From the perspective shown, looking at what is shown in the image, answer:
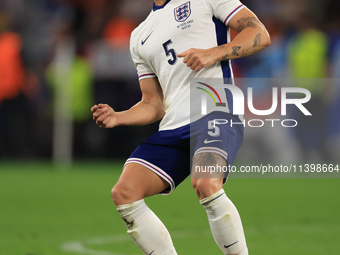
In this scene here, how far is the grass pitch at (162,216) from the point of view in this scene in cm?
486

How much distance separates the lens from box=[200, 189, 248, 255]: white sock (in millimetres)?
3139

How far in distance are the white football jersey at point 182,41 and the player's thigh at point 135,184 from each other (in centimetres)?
34

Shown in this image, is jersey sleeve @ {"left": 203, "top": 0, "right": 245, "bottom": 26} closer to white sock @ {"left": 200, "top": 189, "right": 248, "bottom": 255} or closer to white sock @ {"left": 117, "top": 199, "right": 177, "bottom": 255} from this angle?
white sock @ {"left": 200, "top": 189, "right": 248, "bottom": 255}

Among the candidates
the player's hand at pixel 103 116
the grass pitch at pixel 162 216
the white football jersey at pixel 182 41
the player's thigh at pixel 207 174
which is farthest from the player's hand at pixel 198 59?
the grass pitch at pixel 162 216

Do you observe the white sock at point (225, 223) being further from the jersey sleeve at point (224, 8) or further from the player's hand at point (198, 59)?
the jersey sleeve at point (224, 8)

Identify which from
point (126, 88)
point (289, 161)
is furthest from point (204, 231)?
point (126, 88)

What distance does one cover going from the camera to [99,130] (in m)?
12.0

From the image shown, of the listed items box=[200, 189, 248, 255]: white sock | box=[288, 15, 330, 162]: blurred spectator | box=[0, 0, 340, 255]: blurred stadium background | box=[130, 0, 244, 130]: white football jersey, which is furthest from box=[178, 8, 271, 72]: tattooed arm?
box=[288, 15, 330, 162]: blurred spectator

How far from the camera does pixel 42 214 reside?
21.4 ft

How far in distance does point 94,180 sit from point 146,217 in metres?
6.21

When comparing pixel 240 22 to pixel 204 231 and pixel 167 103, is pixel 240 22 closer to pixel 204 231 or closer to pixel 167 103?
pixel 167 103

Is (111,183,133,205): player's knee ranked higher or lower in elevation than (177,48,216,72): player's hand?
lower

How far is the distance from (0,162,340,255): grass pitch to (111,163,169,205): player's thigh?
131 cm

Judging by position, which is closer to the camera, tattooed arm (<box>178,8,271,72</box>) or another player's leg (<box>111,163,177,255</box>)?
tattooed arm (<box>178,8,271,72</box>)
